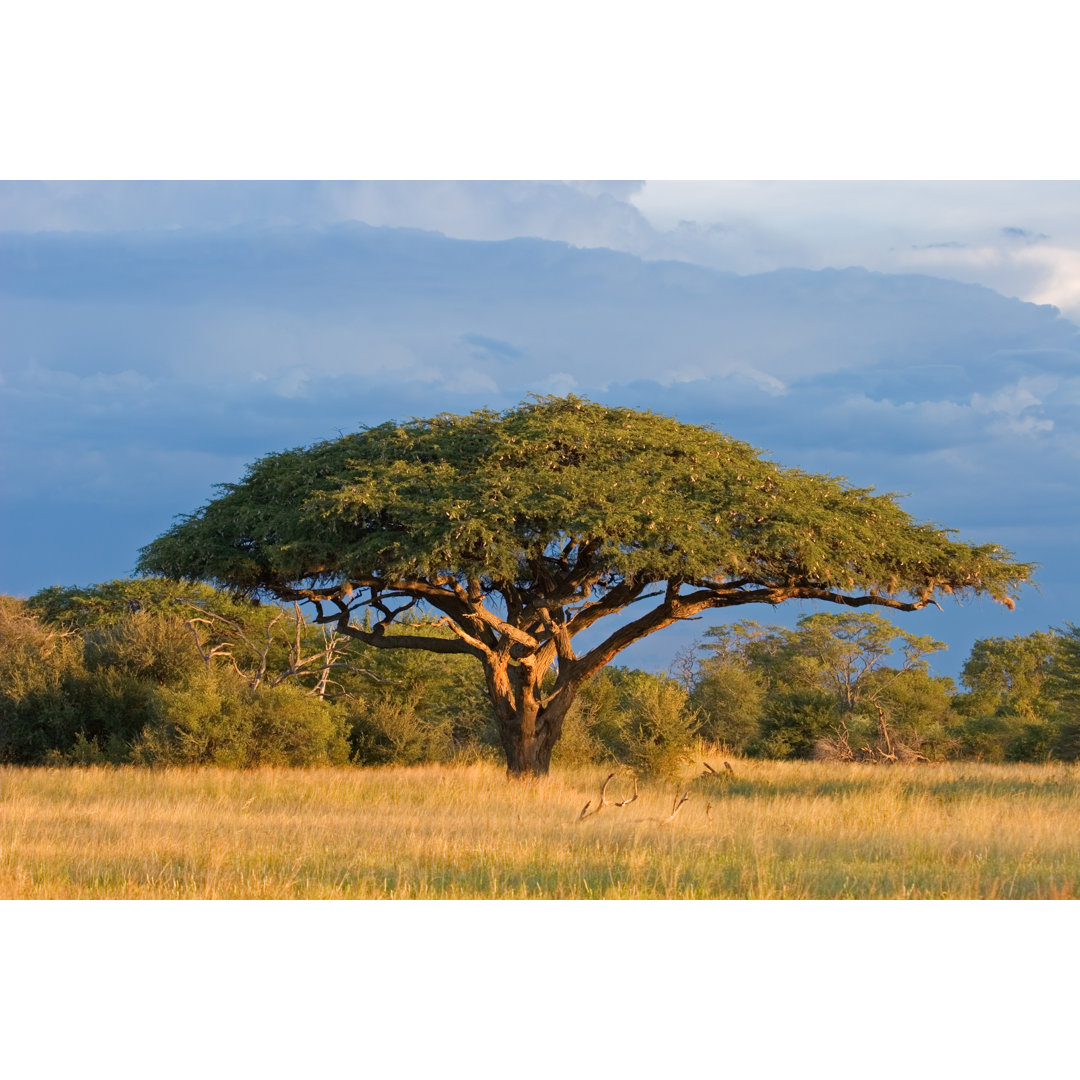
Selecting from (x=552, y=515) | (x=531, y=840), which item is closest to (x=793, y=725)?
(x=552, y=515)

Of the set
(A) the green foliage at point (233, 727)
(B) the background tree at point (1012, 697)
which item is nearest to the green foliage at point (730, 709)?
(B) the background tree at point (1012, 697)

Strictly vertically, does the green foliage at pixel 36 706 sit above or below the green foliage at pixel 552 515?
below

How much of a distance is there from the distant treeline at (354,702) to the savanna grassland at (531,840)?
4.91 metres

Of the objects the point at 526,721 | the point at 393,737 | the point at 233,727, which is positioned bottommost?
the point at 393,737

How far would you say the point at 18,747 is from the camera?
26703mm

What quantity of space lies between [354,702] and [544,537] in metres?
14.3

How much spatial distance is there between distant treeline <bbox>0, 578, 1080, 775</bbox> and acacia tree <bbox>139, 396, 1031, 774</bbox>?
286cm

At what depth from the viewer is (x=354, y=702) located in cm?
2916

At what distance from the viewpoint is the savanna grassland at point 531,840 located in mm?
9219

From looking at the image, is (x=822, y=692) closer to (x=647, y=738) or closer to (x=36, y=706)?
(x=647, y=738)

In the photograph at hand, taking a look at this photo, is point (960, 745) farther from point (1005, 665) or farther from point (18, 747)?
point (18, 747)

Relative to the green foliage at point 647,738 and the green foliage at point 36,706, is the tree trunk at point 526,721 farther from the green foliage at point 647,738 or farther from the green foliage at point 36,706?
the green foliage at point 36,706

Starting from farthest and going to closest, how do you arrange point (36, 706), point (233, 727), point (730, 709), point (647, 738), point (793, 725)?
point (730, 709) → point (793, 725) → point (36, 706) → point (233, 727) → point (647, 738)

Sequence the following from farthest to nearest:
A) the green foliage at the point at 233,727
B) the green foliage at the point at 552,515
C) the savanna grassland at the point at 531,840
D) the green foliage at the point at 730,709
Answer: the green foliage at the point at 730,709, the green foliage at the point at 233,727, the green foliage at the point at 552,515, the savanna grassland at the point at 531,840
